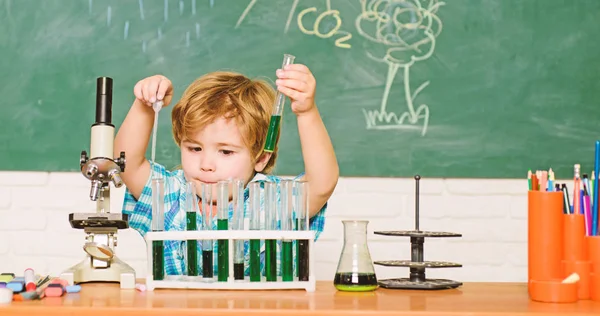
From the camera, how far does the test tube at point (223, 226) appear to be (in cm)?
108

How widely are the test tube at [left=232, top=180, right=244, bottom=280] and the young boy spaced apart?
0.18 meters

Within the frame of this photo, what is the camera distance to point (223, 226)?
1.10m

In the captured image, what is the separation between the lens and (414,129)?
238cm

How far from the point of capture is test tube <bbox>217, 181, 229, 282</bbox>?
1.08 metres

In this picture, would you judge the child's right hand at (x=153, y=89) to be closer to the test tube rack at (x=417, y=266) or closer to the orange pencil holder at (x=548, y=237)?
the test tube rack at (x=417, y=266)

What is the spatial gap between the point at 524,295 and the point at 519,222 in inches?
53.9

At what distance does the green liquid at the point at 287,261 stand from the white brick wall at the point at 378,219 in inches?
49.5

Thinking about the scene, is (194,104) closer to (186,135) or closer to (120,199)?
(186,135)

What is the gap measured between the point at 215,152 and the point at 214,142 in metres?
0.02

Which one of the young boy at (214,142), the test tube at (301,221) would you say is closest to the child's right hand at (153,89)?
the young boy at (214,142)

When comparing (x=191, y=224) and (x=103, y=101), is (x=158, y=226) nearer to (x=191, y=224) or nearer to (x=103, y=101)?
(x=191, y=224)

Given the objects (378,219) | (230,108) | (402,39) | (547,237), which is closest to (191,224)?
(230,108)

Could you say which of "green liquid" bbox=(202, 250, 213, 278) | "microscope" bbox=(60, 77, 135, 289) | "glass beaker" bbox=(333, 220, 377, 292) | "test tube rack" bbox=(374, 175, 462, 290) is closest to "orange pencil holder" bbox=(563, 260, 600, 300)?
"test tube rack" bbox=(374, 175, 462, 290)

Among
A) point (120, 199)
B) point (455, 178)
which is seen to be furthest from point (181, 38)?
point (455, 178)
